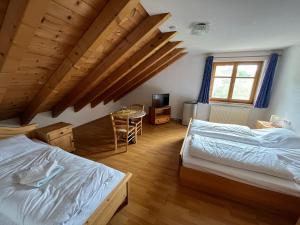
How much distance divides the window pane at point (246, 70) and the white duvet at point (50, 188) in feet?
13.5

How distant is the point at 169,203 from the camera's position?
1.82 metres

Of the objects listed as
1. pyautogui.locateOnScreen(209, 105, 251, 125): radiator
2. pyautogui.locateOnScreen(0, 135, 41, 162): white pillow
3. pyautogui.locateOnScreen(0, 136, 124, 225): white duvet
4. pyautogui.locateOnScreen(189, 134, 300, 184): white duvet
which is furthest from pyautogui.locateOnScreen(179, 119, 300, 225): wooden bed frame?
pyautogui.locateOnScreen(209, 105, 251, 125): radiator

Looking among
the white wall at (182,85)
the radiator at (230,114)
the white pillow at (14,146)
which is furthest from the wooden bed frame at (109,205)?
the white wall at (182,85)

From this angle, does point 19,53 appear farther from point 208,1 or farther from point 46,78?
point 208,1

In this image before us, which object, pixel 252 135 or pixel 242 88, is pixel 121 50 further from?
pixel 242 88

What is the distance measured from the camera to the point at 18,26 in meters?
1.04

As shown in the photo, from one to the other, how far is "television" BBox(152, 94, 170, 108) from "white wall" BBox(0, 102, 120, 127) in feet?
5.84

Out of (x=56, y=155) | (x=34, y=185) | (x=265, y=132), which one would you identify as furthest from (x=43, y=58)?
(x=265, y=132)

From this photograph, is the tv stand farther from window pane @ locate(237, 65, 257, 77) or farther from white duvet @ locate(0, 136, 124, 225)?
white duvet @ locate(0, 136, 124, 225)

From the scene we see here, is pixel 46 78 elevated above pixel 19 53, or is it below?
below

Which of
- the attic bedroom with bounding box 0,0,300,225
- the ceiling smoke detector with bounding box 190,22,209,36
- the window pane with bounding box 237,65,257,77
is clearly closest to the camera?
the attic bedroom with bounding box 0,0,300,225

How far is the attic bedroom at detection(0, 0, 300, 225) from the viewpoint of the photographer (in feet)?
3.94

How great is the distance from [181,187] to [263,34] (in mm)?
2670

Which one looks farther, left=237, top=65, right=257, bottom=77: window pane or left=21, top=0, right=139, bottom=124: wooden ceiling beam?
left=237, top=65, right=257, bottom=77: window pane
